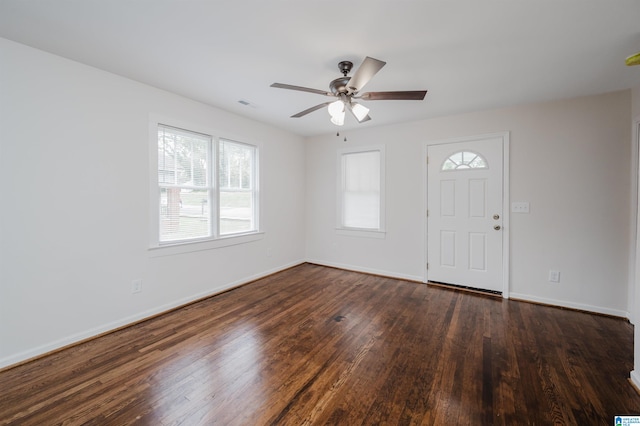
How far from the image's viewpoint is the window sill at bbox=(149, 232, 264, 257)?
3.02 metres

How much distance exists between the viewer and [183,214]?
3.30 m

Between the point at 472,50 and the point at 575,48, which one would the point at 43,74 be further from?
the point at 575,48

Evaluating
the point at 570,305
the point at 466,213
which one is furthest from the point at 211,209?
the point at 570,305

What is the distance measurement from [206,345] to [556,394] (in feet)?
8.92

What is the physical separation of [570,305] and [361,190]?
126 inches

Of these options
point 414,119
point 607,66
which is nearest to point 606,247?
point 607,66

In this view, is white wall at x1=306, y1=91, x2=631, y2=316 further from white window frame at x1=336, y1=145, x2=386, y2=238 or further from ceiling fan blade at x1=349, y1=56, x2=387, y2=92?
ceiling fan blade at x1=349, y1=56, x2=387, y2=92

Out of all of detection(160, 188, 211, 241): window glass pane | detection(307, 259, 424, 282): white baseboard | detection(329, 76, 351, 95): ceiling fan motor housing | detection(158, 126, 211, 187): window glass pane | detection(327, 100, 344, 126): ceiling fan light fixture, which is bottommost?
detection(307, 259, 424, 282): white baseboard

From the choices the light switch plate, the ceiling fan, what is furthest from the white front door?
the ceiling fan

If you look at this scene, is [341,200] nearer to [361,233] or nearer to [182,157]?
[361,233]

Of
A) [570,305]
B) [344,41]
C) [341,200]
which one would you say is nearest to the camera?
[344,41]

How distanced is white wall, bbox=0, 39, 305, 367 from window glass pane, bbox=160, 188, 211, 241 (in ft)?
0.75

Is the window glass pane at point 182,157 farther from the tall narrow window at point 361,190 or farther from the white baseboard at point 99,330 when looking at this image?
the tall narrow window at point 361,190

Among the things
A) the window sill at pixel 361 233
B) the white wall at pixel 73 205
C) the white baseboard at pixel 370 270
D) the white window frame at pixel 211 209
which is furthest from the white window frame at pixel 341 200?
the white wall at pixel 73 205
